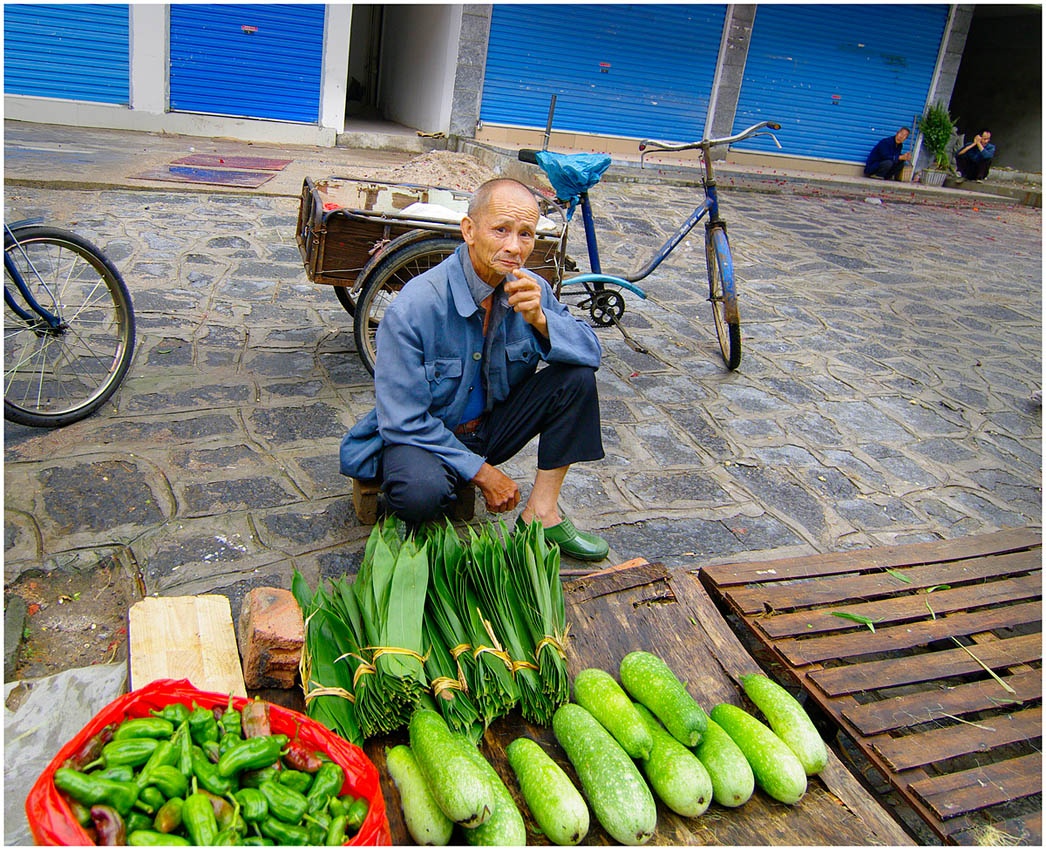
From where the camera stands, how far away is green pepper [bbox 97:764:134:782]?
156 centimetres

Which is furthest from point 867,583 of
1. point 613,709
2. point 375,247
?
point 375,247

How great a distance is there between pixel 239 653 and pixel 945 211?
15350mm

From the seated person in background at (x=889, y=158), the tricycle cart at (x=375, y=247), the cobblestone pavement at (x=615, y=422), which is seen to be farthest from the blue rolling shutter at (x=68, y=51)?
the seated person in background at (x=889, y=158)

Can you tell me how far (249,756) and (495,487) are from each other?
135 centimetres

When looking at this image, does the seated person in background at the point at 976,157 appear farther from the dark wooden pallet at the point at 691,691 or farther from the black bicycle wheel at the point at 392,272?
the dark wooden pallet at the point at 691,691

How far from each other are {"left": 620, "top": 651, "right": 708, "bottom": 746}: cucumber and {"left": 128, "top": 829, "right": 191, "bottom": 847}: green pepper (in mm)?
1163

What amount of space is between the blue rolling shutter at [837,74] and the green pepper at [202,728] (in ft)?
51.0

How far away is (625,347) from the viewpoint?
584cm

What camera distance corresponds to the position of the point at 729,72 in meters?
14.9

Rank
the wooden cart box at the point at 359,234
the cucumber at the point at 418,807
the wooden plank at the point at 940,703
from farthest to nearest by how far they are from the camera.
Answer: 1. the wooden cart box at the point at 359,234
2. the wooden plank at the point at 940,703
3. the cucumber at the point at 418,807

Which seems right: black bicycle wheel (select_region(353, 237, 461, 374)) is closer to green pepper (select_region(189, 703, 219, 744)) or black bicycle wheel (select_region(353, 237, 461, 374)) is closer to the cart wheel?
the cart wheel

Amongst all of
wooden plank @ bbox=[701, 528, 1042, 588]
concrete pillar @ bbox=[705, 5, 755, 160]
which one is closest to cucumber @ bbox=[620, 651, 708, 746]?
wooden plank @ bbox=[701, 528, 1042, 588]

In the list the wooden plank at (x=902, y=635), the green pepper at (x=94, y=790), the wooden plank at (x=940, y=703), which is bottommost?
the wooden plank at (x=940, y=703)

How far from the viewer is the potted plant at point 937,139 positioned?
16500mm
